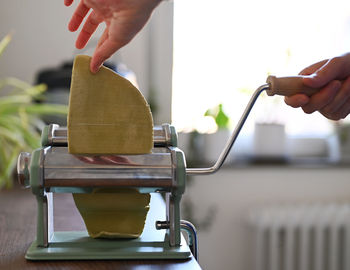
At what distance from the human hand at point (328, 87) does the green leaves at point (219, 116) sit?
1602 mm

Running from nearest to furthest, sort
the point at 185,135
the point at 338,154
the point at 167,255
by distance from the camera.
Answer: the point at 167,255, the point at 185,135, the point at 338,154

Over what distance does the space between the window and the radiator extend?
0.44 m

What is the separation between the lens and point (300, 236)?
8.21ft

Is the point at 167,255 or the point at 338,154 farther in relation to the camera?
the point at 338,154

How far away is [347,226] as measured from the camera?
2.50 meters

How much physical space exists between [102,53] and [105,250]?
0.26 meters

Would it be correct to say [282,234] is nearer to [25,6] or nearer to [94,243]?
[25,6]

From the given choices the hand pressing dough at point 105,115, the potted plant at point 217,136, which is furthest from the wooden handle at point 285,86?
the potted plant at point 217,136

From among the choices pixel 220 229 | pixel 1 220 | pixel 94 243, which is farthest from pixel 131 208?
pixel 220 229

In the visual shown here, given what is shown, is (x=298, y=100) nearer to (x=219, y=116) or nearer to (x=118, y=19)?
(x=118, y=19)

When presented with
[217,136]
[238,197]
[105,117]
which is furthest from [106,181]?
[238,197]

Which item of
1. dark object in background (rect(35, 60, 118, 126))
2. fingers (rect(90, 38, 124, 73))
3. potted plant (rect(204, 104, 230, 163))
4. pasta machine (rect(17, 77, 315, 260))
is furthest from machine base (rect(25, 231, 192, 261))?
potted plant (rect(204, 104, 230, 163))

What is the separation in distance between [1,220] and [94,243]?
1.13 ft

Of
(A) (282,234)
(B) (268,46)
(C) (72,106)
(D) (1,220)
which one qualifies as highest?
(B) (268,46)
